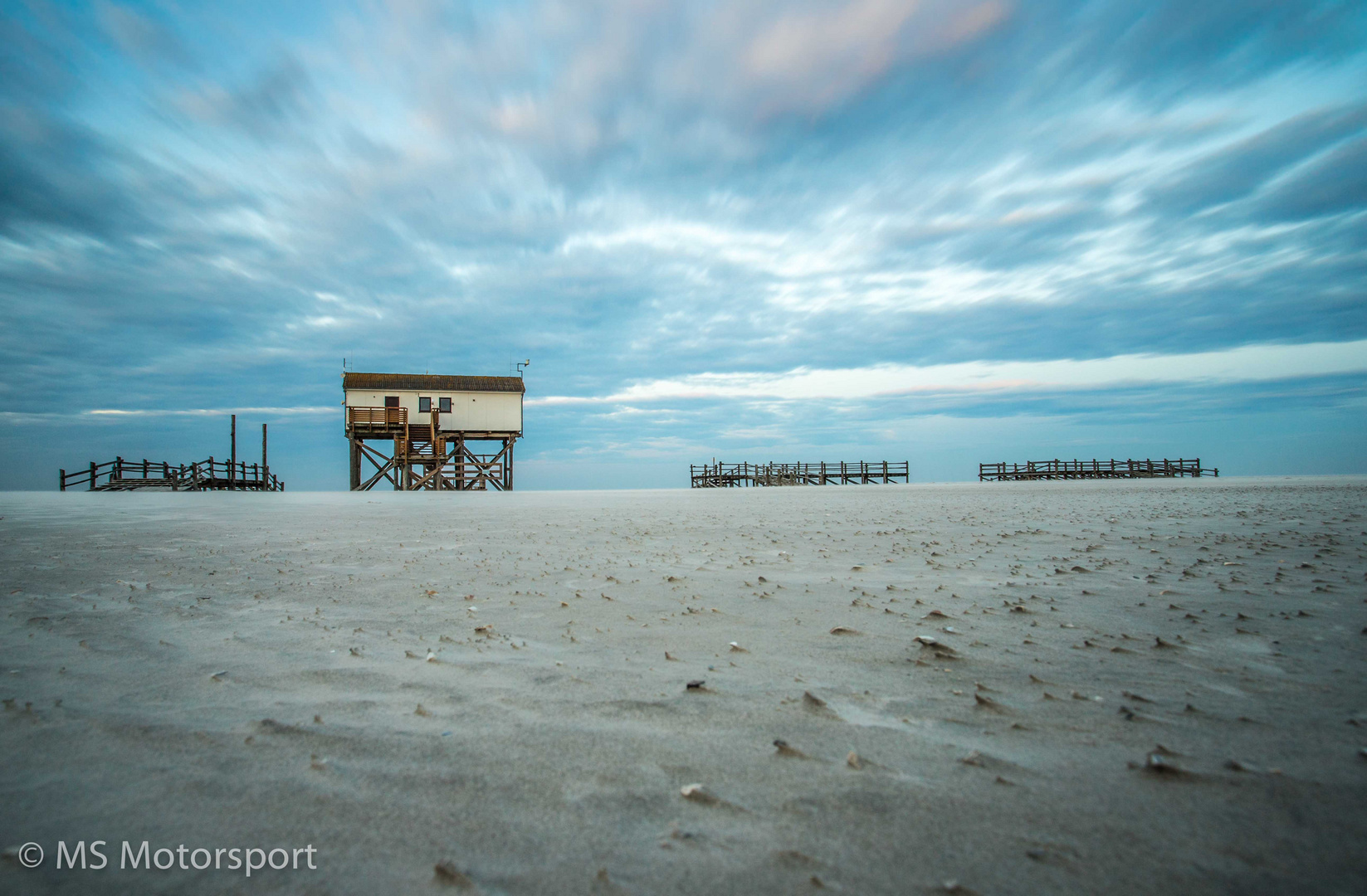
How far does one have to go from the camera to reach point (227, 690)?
84.5 inches

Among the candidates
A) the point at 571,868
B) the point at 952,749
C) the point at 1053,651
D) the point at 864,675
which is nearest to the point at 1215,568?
the point at 1053,651

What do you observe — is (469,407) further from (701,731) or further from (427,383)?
(701,731)

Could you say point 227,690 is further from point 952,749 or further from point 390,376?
point 390,376

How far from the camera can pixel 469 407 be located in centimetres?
3569

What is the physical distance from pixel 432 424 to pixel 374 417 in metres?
2.98

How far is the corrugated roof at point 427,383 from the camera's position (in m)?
35.0

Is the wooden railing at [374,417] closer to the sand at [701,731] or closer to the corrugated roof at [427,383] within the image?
the corrugated roof at [427,383]

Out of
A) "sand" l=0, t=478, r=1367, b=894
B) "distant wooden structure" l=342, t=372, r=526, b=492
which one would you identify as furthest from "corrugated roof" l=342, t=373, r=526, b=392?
"sand" l=0, t=478, r=1367, b=894

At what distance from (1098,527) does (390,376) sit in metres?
36.0

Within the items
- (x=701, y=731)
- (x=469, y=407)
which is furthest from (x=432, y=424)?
(x=701, y=731)

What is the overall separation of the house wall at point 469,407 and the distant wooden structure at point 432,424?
46mm

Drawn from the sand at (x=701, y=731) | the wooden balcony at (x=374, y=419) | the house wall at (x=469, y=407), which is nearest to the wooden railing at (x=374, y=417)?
the wooden balcony at (x=374, y=419)

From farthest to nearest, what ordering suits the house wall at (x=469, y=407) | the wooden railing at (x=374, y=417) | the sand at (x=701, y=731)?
the house wall at (x=469, y=407) < the wooden railing at (x=374, y=417) < the sand at (x=701, y=731)

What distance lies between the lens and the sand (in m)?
1.20
